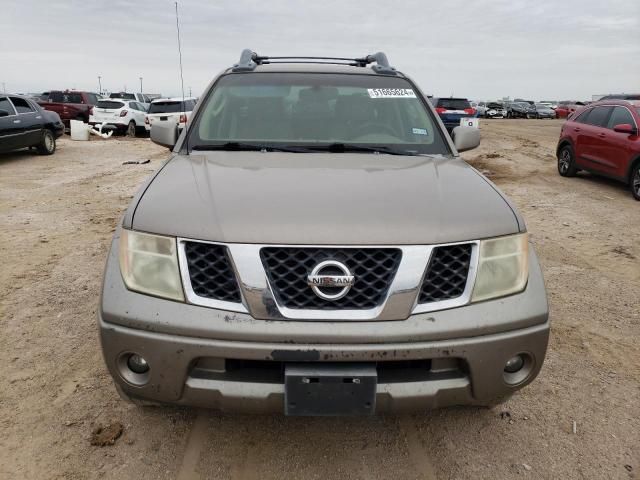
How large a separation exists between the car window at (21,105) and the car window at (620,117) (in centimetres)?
1222

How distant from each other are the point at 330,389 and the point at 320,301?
0.31 meters

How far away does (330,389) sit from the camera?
5.95ft

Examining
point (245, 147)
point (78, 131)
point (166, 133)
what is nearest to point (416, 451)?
point (245, 147)

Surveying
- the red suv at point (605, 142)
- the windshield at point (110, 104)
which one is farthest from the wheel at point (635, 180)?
the windshield at point (110, 104)

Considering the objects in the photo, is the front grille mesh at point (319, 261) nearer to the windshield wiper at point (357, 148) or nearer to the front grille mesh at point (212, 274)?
the front grille mesh at point (212, 274)

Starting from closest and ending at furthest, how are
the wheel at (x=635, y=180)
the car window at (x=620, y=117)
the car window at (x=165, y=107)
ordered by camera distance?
the wheel at (x=635, y=180) → the car window at (x=620, y=117) → the car window at (x=165, y=107)

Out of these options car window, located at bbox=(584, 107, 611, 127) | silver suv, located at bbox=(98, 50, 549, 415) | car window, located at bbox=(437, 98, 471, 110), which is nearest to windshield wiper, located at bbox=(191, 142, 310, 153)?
silver suv, located at bbox=(98, 50, 549, 415)

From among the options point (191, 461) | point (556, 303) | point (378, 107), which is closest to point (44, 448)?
point (191, 461)

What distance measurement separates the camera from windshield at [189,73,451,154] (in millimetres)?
2980

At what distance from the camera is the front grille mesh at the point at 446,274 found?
6.19 feet

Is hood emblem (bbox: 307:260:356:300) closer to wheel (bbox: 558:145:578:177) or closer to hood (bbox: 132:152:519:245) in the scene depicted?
hood (bbox: 132:152:519:245)

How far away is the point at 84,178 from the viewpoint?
9.84 m

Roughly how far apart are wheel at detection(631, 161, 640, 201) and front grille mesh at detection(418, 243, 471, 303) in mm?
7598

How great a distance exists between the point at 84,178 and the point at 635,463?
9.87 metres
